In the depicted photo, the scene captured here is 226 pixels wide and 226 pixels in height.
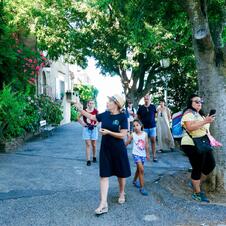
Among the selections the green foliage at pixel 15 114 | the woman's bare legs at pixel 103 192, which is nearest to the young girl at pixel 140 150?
the woman's bare legs at pixel 103 192

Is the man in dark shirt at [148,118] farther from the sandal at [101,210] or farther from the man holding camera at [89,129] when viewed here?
the sandal at [101,210]

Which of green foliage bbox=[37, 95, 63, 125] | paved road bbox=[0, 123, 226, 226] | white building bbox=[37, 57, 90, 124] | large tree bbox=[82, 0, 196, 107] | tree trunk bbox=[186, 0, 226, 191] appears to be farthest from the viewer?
white building bbox=[37, 57, 90, 124]

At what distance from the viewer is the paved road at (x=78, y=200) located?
15.6 feet

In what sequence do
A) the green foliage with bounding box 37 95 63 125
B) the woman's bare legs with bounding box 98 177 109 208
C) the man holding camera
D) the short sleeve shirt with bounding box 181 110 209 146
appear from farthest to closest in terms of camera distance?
the green foliage with bounding box 37 95 63 125, the man holding camera, the short sleeve shirt with bounding box 181 110 209 146, the woman's bare legs with bounding box 98 177 109 208

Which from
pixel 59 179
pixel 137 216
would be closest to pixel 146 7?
pixel 59 179

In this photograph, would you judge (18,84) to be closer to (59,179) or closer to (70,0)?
(59,179)

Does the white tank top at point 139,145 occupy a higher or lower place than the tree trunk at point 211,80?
lower

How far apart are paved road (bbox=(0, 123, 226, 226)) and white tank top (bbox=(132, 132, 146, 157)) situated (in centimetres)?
69

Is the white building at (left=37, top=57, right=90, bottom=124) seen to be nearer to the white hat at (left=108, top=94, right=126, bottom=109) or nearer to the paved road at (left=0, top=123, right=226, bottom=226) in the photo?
the paved road at (left=0, top=123, right=226, bottom=226)

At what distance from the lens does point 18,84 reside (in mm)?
10969

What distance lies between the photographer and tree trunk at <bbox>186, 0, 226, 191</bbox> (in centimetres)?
618

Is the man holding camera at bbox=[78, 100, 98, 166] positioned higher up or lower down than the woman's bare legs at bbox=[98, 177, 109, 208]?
higher up

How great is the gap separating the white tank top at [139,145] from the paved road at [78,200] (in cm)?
69

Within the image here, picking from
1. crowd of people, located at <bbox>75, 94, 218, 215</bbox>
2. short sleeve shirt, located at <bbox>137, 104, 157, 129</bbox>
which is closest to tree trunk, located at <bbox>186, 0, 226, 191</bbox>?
crowd of people, located at <bbox>75, 94, 218, 215</bbox>
